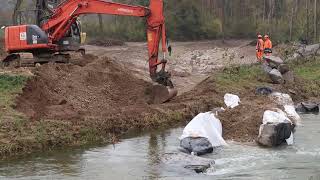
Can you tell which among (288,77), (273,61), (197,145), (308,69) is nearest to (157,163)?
(197,145)

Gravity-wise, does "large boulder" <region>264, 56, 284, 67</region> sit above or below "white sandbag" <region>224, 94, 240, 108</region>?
above

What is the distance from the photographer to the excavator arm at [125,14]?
1930 centimetres

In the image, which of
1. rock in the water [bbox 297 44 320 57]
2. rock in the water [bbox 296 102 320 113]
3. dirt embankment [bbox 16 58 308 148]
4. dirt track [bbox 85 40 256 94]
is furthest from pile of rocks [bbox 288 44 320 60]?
rock in the water [bbox 296 102 320 113]

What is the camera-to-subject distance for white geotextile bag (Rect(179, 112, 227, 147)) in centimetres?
1438

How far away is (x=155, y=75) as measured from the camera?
1975 cm

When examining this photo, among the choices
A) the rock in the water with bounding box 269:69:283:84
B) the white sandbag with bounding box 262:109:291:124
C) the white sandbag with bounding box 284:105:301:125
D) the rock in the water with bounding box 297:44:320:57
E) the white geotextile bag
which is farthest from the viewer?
the rock in the water with bounding box 297:44:320:57

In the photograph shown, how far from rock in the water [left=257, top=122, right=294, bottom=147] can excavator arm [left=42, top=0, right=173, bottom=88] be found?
548 centimetres

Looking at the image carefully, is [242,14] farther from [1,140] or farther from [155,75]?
[1,140]

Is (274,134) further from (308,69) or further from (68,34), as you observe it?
(308,69)

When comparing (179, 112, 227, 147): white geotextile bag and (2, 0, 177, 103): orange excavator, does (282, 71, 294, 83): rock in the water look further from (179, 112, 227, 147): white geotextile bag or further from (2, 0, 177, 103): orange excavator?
(179, 112, 227, 147): white geotextile bag

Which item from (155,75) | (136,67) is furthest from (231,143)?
(136,67)

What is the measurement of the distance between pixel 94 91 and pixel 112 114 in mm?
2311

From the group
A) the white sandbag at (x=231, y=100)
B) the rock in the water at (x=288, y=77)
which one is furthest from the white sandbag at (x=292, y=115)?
the rock in the water at (x=288, y=77)

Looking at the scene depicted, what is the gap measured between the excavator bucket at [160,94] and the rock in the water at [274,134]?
5343 mm
